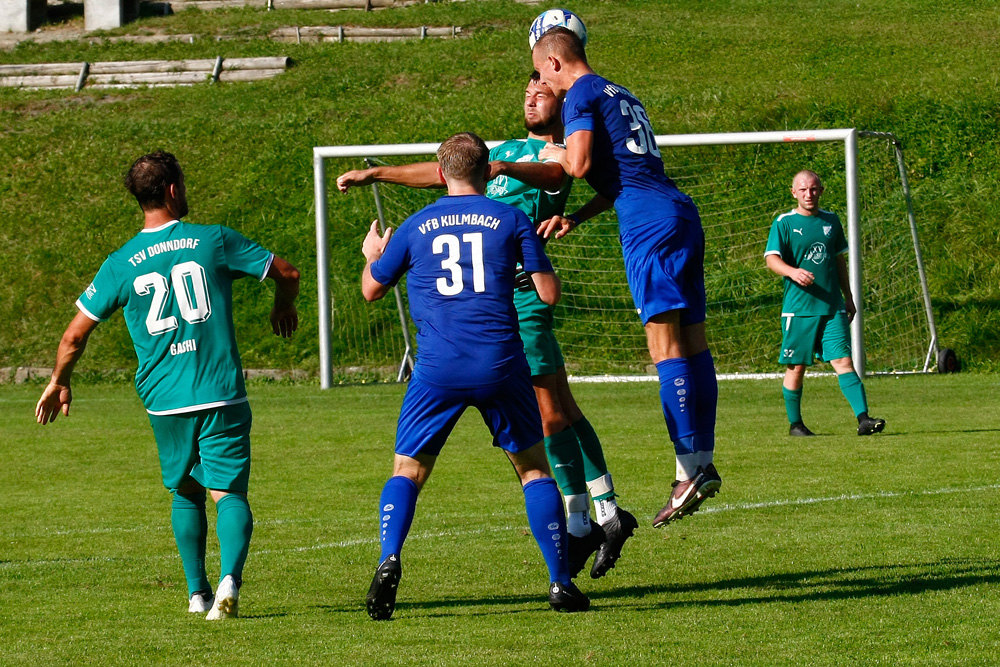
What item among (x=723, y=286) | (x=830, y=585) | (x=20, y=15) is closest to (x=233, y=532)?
(x=830, y=585)

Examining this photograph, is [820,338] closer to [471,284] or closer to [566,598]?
[566,598]

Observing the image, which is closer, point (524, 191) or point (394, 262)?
point (394, 262)

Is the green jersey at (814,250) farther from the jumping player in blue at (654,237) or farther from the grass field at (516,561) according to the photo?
the jumping player in blue at (654,237)

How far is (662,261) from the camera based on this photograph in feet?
Answer: 21.2

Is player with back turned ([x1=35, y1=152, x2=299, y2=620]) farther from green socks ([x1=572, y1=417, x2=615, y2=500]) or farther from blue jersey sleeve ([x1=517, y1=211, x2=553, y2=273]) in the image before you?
green socks ([x1=572, y1=417, x2=615, y2=500])

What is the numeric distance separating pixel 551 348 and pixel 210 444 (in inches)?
72.1

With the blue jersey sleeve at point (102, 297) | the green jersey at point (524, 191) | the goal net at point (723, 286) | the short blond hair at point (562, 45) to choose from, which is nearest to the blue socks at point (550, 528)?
the green jersey at point (524, 191)

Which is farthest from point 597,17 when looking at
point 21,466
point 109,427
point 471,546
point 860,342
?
point 471,546

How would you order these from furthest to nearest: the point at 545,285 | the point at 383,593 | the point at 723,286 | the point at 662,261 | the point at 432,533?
the point at 723,286, the point at 432,533, the point at 662,261, the point at 545,285, the point at 383,593

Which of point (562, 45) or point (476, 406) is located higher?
point (562, 45)

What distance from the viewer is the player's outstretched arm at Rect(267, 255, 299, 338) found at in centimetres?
602

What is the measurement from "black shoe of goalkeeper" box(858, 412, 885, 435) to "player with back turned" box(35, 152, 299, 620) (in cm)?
717

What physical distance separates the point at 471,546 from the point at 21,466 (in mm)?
5683

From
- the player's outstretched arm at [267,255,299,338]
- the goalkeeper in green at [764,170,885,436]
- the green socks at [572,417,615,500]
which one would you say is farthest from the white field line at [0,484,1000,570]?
the goalkeeper in green at [764,170,885,436]
